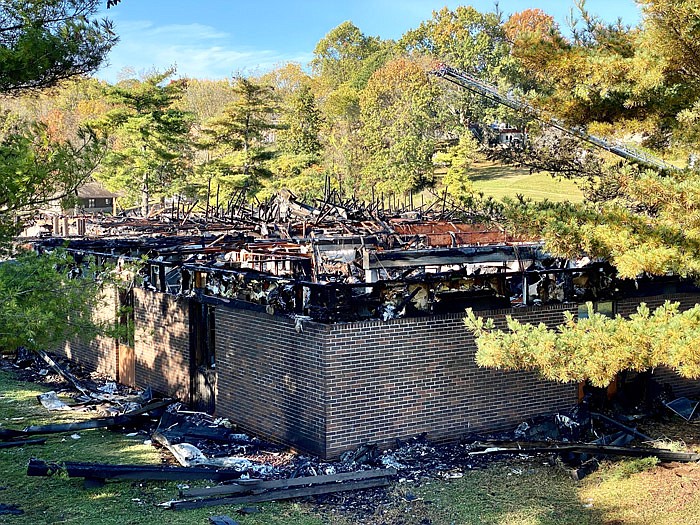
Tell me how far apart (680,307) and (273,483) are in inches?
386

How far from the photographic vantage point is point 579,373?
10203 mm

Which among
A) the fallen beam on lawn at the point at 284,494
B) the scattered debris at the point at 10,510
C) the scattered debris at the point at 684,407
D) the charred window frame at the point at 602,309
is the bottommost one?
the scattered debris at the point at 684,407

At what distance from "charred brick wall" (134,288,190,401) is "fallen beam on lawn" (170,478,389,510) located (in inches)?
220

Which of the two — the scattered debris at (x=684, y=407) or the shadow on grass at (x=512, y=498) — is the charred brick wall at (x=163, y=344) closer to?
the shadow on grass at (x=512, y=498)

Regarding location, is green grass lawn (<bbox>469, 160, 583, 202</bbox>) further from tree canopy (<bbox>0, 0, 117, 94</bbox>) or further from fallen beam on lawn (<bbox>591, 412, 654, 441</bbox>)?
tree canopy (<bbox>0, 0, 117, 94</bbox>)

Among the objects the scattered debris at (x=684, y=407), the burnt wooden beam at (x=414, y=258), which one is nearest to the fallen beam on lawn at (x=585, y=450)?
the scattered debris at (x=684, y=407)

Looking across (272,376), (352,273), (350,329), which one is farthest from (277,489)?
(352,273)

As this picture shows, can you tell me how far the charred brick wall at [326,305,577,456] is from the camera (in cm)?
1288

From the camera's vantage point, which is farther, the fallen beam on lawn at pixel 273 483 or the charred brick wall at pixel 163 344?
the charred brick wall at pixel 163 344

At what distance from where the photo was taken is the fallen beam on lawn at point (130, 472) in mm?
11445

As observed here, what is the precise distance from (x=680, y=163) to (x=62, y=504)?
11370 mm

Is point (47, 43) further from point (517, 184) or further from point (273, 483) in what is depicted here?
point (517, 184)

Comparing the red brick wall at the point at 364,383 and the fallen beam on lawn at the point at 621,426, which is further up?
the red brick wall at the point at 364,383

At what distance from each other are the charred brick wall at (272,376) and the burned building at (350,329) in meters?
0.03
